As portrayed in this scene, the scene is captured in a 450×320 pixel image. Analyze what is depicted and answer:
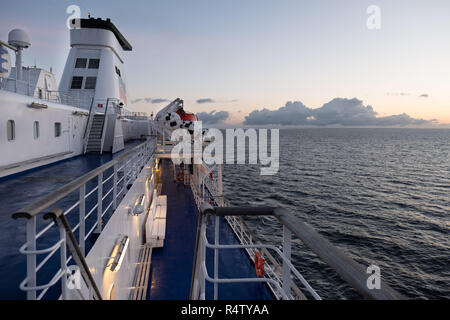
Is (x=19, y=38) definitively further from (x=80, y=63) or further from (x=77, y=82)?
(x=80, y=63)

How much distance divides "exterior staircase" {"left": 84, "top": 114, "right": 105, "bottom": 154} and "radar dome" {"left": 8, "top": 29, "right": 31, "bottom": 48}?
4.25 m

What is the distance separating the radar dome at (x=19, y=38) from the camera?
1031cm

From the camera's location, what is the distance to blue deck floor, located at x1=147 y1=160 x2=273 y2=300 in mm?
5621

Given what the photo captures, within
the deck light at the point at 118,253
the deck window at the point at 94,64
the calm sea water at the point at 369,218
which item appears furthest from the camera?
the deck window at the point at 94,64

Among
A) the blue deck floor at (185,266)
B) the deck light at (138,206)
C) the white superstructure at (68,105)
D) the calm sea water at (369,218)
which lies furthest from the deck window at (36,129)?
the calm sea water at (369,218)

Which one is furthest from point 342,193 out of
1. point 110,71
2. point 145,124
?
point 110,71

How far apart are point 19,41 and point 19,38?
0.38 feet

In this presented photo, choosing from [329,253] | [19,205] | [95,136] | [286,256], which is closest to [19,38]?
[95,136]

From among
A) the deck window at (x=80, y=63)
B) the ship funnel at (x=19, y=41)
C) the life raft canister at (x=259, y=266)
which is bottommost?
the life raft canister at (x=259, y=266)

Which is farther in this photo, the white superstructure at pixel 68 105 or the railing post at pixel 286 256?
the white superstructure at pixel 68 105

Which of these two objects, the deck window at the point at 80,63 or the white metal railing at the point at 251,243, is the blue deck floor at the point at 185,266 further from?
the deck window at the point at 80,63

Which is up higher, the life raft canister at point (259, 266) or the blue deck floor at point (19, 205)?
the blue deck floor at point (19, 205)

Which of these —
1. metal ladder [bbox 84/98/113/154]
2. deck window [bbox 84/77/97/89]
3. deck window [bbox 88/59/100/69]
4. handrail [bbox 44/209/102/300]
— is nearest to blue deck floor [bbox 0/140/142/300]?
handrail [bbox 44/209/102/300]
